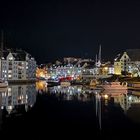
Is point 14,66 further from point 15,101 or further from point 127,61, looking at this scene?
point 15,101

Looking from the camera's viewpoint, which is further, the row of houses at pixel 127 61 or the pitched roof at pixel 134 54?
the pitched roof at pixel 134 54

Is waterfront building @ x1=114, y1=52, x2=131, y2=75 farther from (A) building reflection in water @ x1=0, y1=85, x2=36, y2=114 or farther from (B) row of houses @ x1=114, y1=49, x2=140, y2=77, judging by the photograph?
(A) building reflection in water @ x1=0, y1=85, x2=36, y2=114

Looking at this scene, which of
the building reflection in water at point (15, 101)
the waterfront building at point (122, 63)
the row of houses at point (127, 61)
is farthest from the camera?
the waterfront building at point (122, 63)

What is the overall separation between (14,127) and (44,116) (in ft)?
15.0

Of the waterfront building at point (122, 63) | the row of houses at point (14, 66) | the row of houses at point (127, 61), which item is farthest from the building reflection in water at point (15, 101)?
the waterfront building at point (122, 63)

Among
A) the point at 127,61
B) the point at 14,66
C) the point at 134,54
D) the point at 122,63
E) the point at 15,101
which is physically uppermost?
the point at 134,54

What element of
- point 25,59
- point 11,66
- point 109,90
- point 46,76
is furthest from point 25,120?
point 46,76

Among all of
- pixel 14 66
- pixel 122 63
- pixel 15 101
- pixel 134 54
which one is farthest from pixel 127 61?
pixel 15 101

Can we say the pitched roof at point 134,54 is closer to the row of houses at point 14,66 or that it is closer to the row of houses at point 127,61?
the row of houses at point 127,61

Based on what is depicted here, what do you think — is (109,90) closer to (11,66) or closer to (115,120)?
(115,120)

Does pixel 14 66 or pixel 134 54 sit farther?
pixel 134 54

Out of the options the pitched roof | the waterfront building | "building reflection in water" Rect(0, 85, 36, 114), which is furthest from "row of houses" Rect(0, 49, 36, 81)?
"building reflection in water" Rect(0, 85, 36, 114)

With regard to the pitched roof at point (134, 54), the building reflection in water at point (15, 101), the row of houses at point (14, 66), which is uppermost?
the pitched roof at point (134, 54)

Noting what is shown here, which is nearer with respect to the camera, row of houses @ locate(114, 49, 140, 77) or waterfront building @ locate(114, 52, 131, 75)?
row of houses @ locate(114, 49, 140, 77)
